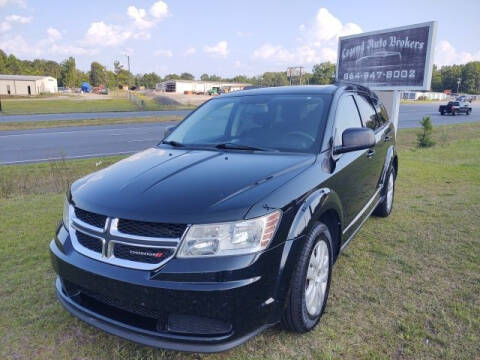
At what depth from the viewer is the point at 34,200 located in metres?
6.11

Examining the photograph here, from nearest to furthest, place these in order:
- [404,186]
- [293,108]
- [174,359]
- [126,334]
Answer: [126,334] < [174,359] < [293,108] < [404,186]

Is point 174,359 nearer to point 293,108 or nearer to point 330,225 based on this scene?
point 330,225

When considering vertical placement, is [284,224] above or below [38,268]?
above

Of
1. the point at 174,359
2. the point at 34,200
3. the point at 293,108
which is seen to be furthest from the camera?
the point at 34,200

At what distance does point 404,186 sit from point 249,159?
5.09 meters

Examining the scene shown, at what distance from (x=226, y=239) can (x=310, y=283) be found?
88cm

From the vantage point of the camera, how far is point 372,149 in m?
4.11

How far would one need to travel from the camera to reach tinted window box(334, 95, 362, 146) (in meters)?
3.31

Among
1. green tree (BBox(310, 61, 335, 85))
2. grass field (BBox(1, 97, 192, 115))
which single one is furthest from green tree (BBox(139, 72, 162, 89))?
grass field (BBox(1, 97, 192, 115))

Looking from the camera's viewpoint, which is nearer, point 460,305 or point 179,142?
point 460,305

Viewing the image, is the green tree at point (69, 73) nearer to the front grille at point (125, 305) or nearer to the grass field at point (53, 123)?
the grass field at point (53, 123)

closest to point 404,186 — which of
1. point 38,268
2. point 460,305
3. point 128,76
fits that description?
point 460,305

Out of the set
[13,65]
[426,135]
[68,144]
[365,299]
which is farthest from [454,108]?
[13,65]

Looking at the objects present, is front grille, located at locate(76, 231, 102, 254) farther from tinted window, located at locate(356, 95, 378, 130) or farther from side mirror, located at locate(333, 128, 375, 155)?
tinted window, located at locate(356, 95, 378, 130)
